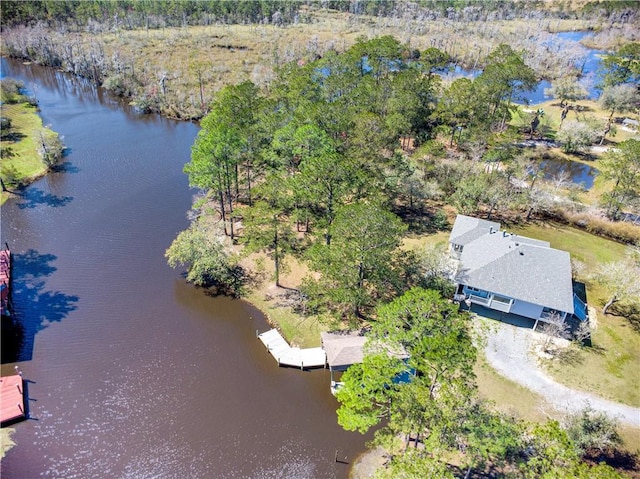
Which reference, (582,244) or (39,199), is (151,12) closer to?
(39,199)

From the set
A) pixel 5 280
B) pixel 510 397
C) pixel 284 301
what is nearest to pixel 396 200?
pixel 284 301

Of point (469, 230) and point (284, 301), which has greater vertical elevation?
point (469, 230)

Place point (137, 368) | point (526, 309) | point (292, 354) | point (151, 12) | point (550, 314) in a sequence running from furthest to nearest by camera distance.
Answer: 1. point (151, 12)
2. point (526, 309)
3. point (550, 314)
4. point (292, 354)
5. point (137, 368)

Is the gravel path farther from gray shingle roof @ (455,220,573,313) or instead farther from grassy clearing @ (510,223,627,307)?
grassy clearing @ (510,223,627,307)

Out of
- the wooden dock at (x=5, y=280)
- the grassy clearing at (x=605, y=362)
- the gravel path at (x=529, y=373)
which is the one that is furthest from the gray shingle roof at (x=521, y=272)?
the wooden dock at (x=5, y=280)

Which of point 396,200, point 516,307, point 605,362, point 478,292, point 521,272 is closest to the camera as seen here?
point 605,362

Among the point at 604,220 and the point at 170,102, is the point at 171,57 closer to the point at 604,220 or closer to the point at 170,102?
the point at 170,102

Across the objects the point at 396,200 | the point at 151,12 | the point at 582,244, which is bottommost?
the point at 582,244
